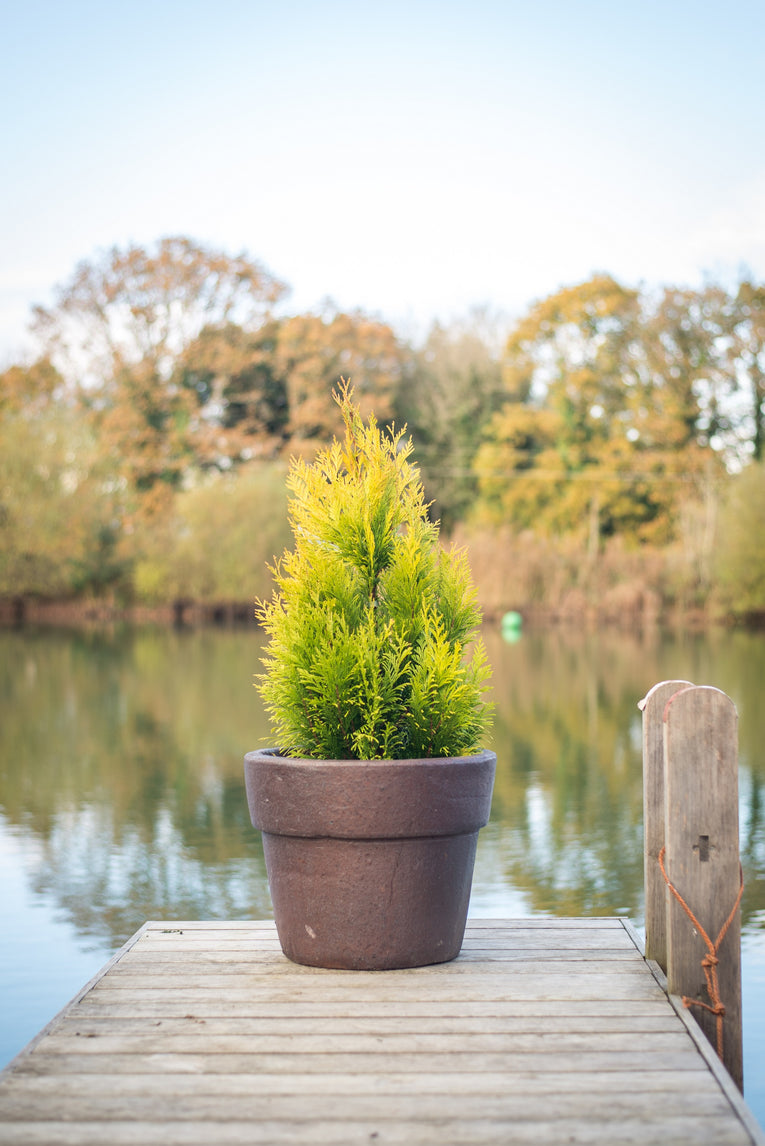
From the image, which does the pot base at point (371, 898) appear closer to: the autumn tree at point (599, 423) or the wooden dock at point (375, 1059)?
the wooden dock at point (375, 1059)

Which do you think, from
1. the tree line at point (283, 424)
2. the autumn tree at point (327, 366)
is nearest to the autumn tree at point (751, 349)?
the tree line at point (283, 424)

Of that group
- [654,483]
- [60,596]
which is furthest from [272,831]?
[654,483]

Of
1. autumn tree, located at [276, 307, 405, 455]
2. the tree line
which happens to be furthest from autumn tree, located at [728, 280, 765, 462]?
autumn tree, located at [276, 307, 405, 455]

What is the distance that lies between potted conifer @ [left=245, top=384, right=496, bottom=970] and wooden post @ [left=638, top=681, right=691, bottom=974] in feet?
1.61

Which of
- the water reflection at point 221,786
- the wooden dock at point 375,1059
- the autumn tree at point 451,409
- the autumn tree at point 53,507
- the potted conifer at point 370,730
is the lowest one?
the water reflection at point 221,786

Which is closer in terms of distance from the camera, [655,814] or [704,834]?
[704,834]

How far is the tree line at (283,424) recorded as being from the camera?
38.9 metres

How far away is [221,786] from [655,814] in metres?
6.98

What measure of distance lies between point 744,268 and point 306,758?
4300 centimetres

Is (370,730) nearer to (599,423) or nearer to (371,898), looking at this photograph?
(371,898)

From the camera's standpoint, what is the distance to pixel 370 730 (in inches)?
140

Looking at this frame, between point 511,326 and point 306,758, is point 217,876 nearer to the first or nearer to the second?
point 306,758

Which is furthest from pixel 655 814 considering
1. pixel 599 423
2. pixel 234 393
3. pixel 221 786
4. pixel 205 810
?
pixel 234 393

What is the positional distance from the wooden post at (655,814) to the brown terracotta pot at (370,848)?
0.50m
